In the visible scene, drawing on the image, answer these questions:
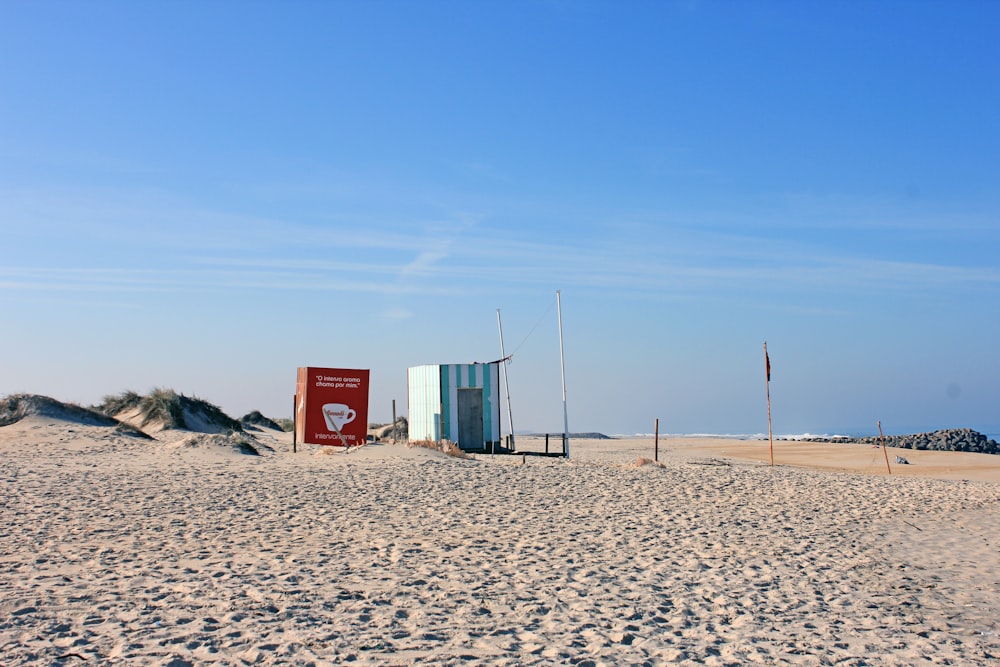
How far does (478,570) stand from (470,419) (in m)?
15.6

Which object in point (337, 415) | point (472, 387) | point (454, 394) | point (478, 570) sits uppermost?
point (472, 387)

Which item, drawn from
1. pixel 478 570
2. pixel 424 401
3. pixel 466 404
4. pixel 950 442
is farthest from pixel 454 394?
pixel 950 442

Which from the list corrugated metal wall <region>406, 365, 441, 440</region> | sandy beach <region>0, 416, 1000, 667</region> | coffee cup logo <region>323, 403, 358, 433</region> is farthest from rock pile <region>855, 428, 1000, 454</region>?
coffee cup logo <region>323, 403, 358, 433</region>

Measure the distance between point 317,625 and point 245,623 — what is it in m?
0.56

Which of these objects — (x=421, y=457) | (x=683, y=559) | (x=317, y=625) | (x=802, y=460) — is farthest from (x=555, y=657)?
(x=802, y=460)

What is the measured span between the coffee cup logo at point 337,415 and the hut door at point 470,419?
3051mm

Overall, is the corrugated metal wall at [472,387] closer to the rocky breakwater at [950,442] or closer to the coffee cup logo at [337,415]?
the coffee cup logo at [337,415]

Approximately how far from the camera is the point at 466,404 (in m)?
24.5

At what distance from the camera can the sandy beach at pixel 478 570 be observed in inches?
253

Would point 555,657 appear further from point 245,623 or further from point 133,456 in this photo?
point 133,456

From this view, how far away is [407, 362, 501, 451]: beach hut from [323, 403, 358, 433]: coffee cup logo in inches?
95.4

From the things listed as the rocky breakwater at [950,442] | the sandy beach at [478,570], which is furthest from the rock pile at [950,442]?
the sandy beach at [478,570]

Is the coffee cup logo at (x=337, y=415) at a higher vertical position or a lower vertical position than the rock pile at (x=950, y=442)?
higher

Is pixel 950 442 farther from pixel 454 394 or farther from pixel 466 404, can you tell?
pixel 454 394
